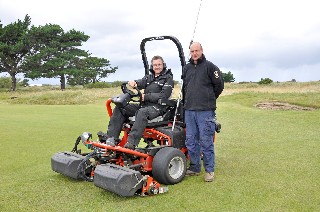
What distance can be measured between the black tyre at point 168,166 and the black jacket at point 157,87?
102 cm

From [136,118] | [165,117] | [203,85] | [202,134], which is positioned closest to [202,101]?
[203,85]

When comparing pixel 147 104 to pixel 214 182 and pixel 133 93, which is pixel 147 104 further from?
pixel 214 182

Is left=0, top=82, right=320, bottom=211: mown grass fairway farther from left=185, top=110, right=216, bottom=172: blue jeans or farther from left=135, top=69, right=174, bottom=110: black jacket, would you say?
left=135, top=69, right=174, bottom=110: black jacket

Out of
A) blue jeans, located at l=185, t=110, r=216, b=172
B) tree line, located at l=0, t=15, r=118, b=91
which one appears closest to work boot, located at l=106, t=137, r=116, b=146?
blue jeans, located at l=185, t=110, r=216, b=172

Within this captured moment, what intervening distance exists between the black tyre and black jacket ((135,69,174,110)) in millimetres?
1015

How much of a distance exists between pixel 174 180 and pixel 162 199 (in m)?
0.83

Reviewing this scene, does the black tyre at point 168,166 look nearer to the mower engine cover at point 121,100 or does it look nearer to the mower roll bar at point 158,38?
the mower engine cover at point 121,100

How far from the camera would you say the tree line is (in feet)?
160

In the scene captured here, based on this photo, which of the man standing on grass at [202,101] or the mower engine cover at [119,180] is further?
the man standing on grass at [202,101]

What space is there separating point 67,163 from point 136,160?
1209 millimetres

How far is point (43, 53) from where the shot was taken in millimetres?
48406

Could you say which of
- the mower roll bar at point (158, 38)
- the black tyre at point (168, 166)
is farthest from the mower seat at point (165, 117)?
the mower roll bar at point (158, 38)

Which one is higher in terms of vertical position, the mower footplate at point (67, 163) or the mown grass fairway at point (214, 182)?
the mower footplate at point (67, 163)

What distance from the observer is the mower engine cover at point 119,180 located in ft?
18.5
